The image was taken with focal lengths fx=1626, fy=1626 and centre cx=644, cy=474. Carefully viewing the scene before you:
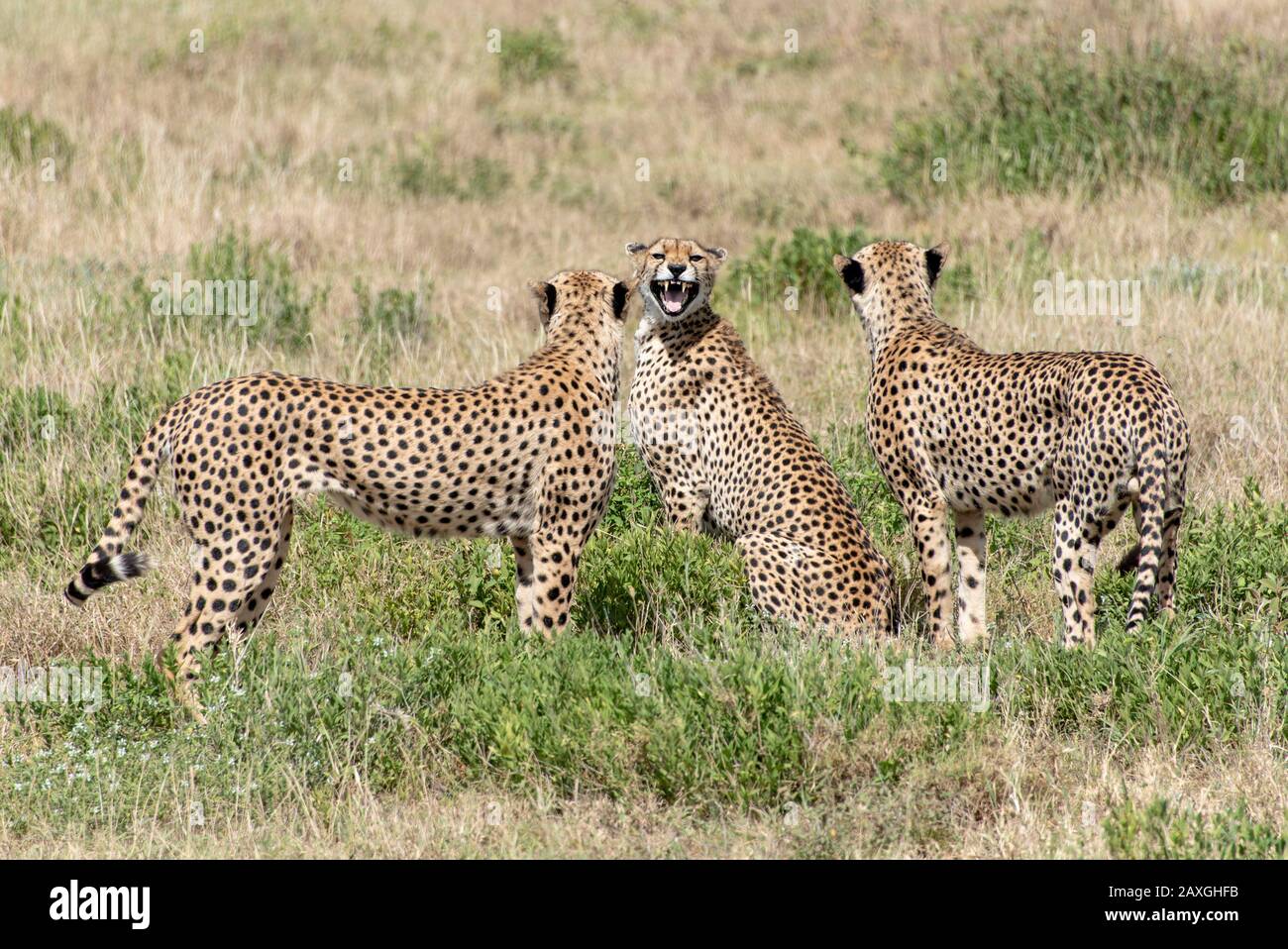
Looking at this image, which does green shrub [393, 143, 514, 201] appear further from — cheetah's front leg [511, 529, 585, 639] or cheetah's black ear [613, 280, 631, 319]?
cheetah's front leg [511, 529, 585, 639]

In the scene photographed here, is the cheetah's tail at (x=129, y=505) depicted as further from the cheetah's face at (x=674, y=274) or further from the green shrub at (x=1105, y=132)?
the green shrub at (x=1105, y=132)

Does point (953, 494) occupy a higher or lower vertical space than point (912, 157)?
lower

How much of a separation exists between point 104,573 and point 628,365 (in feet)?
13.6

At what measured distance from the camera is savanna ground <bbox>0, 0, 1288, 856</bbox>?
444 cm

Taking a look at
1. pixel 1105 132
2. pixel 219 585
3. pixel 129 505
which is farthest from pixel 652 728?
pixel 1105 132

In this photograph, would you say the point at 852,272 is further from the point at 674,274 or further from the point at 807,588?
the point at 807,588

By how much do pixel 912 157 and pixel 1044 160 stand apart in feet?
3.37

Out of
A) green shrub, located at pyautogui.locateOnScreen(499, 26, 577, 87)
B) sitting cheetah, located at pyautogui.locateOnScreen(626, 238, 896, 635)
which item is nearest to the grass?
sitting cheetah, located at pyautogui.locateOnScreen(626, 238, 896, 635)

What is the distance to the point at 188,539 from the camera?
250 inches

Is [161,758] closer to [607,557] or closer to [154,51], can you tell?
[607,557]

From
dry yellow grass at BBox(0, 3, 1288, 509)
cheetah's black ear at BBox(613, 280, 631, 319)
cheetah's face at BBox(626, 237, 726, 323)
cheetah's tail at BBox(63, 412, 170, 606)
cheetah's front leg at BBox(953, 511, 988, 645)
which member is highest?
dry yellow grass at BBox(0, 3, 1288, 509)

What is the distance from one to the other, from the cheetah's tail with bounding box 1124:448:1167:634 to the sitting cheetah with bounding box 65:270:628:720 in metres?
1.67

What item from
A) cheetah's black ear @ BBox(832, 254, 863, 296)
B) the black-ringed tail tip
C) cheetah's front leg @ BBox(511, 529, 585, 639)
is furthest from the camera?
cheetah's black ear @ BBox(832, 254, 863, 296)
